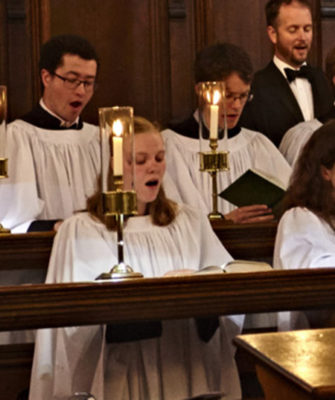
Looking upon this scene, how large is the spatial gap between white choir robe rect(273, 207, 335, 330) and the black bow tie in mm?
2612

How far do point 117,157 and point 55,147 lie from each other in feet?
7.94

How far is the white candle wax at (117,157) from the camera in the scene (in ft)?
11.1

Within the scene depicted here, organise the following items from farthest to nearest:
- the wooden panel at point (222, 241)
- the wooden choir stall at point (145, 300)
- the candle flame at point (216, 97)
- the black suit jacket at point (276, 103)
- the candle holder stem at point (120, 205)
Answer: the black suit jacket at point (276, 103) < the candle flame at point (216, 97) < the wooden panel at point (222, 241) < the candle holder stem at point (120, 205) < the wooden choir stall at point (145, 300)

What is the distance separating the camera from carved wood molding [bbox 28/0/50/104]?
21.4 ft

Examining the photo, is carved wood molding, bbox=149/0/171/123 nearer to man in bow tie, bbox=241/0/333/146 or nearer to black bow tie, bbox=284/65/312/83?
man in bow tie, bbox=241/0/333/146

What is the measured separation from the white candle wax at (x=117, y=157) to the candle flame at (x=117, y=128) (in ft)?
0.15

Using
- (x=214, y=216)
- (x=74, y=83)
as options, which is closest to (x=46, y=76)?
(x=74, y=83)

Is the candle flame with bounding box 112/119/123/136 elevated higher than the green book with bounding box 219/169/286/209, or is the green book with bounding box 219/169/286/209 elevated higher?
the candle flame with bounding box 112/119/123/136

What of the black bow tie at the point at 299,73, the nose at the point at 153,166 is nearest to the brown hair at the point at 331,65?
the black bow tie at the point at 299,73

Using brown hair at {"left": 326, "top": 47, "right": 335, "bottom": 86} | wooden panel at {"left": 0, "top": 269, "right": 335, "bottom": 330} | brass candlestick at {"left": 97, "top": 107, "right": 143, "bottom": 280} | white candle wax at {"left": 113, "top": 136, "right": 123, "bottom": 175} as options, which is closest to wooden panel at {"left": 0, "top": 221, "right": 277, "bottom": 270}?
brass candlestick at {"left": 97, "top": 107, "right": 143, "bottom": 280}

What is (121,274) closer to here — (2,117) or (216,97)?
(2,117)

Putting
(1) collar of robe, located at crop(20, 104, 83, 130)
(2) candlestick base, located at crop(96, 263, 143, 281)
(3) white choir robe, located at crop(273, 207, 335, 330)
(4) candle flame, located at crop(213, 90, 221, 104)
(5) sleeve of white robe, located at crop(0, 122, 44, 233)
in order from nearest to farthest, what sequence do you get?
1. (2) candlestick base, located at crop(96, 263, 143, 281)
2. (3) white choir robe, located at crop(273, 207, 335, 330)
3. (4) candle flame, located at crop(213, 90, 221, 104)
4. (5) sleeve of white robe, located at crop(0, 122, 44, 233)
5. (1) collar of robe, located at crop(20, 104, 83, 130)

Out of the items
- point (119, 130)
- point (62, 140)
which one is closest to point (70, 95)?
point (62, 140)

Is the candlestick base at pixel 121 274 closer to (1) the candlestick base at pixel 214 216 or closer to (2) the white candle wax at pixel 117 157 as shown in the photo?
(2) the white candle wax at pixel 117 157
